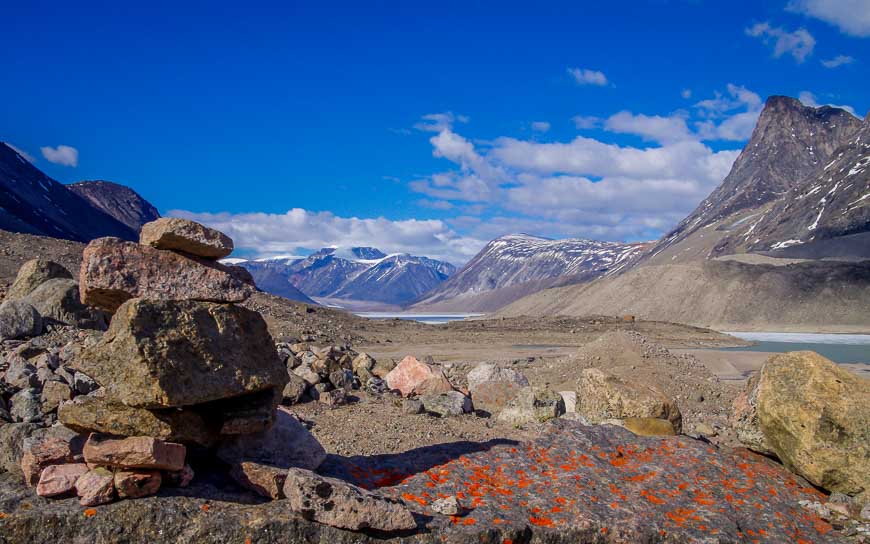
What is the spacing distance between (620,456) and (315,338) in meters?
27.3

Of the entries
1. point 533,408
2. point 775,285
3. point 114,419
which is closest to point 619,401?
point 533,408

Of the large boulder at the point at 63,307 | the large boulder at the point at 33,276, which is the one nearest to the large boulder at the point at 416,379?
the large boulder at the point at 63,307

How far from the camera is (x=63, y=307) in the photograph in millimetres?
18406

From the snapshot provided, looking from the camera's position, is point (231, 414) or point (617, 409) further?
point (617, 409)

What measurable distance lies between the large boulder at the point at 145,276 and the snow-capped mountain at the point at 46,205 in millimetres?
143437

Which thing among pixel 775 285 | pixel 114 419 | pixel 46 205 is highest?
pixel 46 205

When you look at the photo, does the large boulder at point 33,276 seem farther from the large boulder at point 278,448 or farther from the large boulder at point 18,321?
the large boulder at point 278,448

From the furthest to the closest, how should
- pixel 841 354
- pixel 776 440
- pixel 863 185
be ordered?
1. pixel 863 185
2. pixel 841 354
3. pixel 776 440

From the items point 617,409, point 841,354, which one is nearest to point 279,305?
point 617,409

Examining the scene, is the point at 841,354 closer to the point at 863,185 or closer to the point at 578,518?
the point at 578,518

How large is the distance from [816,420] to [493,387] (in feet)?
28.8

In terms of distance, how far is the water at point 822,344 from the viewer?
159ft

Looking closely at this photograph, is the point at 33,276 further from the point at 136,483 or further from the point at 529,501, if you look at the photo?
the point at 529,501

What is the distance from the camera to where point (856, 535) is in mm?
9312
